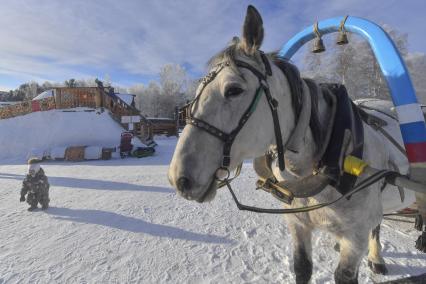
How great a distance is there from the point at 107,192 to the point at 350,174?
6855mm

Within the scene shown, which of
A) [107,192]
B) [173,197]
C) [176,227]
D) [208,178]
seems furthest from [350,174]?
[107,192]

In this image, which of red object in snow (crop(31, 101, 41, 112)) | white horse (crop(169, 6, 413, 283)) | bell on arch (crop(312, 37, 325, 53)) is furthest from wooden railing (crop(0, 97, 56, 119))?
white horse (crop(169, 6, 413, 283))

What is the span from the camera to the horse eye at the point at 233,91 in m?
1.43

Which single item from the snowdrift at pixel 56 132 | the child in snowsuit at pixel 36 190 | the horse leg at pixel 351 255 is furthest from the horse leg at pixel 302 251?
the snowdrift at pixel 56 132

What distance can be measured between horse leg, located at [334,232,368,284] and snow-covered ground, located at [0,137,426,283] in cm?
125

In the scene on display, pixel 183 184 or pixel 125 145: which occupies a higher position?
pixel 183 184

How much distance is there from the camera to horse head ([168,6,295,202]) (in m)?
1.37

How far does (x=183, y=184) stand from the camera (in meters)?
1.34

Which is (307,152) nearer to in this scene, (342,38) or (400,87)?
(400,87)

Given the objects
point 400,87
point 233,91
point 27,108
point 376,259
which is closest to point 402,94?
point 400,87

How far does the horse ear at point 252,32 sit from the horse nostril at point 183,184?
74cm

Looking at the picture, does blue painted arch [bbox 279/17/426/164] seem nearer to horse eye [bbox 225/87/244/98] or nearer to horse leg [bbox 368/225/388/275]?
horse eye [bbox 225/87/244/98]

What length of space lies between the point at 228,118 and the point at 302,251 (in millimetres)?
1748

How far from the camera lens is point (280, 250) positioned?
3.94 m
